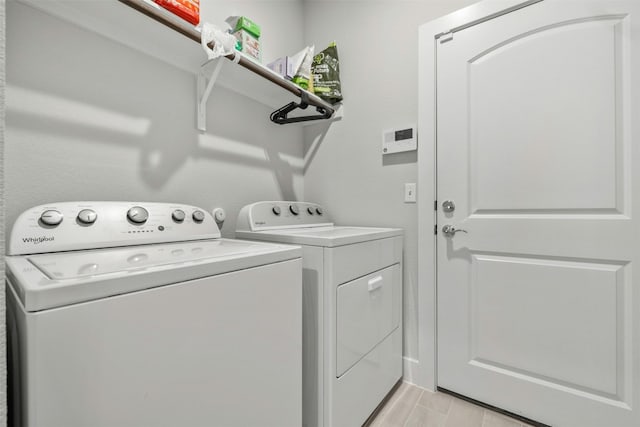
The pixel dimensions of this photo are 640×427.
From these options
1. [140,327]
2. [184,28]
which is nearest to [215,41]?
[184,28]

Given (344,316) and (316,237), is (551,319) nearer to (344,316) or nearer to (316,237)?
(344,316)

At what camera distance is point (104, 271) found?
591mm

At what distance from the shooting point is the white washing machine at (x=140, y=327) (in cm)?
49

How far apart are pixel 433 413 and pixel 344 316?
2.48 feet

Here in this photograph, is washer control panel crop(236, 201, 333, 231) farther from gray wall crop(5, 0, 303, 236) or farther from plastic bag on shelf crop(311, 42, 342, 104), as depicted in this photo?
plastic bag on shelf crop(311, 42, 342, 104)

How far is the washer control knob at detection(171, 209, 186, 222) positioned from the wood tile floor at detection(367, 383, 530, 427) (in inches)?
50.3

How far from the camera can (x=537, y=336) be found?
1330mm

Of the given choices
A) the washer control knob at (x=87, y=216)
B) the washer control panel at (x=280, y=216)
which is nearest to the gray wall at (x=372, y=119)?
the washer control panel at (x=280, y=216)

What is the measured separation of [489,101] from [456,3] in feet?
1.91

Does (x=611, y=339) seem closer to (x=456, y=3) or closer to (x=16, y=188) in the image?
(x=456, y=3)

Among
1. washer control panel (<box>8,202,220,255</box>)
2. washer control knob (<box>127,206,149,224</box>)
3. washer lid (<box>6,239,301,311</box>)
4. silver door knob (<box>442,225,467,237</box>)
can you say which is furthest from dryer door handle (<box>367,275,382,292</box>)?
washer control knob (<box>127,206,149,224</box>)

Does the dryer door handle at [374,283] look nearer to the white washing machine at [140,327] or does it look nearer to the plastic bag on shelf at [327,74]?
the white washing machine at [140,327]

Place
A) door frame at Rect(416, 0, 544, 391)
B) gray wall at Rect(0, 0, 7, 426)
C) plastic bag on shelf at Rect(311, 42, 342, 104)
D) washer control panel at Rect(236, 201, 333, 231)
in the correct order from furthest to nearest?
plastic bag on shelf at Rect(311, 42, 342, 104)
door frame at Rect(416, 0, 544, 391)
washer control panel at Rect(236, 201, 333, 231)
gray wall at Rect(0, 0, 7, 426)

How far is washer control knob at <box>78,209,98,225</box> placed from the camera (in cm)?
93
